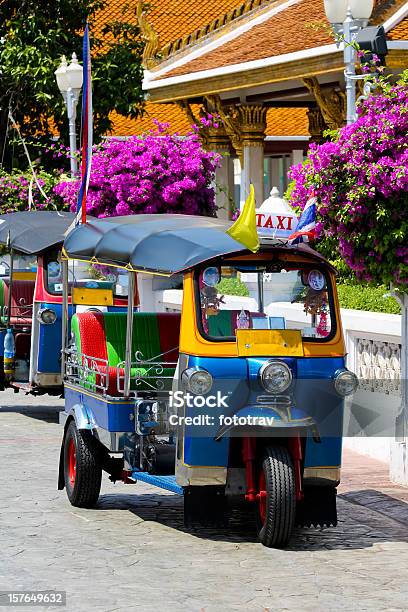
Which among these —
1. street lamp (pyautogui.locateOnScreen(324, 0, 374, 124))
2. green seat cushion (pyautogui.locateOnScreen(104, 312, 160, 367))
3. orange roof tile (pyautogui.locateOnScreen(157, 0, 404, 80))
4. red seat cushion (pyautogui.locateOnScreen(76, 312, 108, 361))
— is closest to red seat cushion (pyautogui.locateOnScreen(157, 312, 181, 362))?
green seat cushion (pyautogui.locateOnScreen(104, 312, 160, 367))

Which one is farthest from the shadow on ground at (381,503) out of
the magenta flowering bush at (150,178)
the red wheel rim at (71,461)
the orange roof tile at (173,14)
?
the orange roof tile at (173,14)

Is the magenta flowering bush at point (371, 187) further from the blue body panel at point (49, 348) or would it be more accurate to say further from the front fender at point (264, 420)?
the blue body panel at point (49, 348)

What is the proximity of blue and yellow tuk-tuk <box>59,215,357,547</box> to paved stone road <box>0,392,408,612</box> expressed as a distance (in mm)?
308

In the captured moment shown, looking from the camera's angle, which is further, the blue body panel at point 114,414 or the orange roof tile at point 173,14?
the orange roof tile at point 173,14

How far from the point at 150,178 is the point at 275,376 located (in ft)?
44.5

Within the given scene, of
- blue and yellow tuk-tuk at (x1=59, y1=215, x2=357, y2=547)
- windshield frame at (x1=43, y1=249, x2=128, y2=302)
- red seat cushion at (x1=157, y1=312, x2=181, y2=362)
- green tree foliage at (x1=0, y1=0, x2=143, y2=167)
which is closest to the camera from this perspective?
blue and yellow tuk-tuk at (x1=59, y1=215, x2=357, y2=547)

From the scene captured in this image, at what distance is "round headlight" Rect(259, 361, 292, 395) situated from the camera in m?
9.81

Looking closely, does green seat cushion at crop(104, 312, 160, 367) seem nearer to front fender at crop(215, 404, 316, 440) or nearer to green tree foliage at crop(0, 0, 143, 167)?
front fender at crop(215, 404, 316, 440)

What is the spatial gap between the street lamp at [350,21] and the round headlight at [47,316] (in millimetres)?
3954

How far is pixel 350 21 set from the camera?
53.8 feet

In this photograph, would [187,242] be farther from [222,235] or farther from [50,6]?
[50,6]

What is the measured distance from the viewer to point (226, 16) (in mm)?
28875

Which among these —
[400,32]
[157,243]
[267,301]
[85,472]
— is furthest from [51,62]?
[157,243]

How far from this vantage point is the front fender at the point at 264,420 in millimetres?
9695
